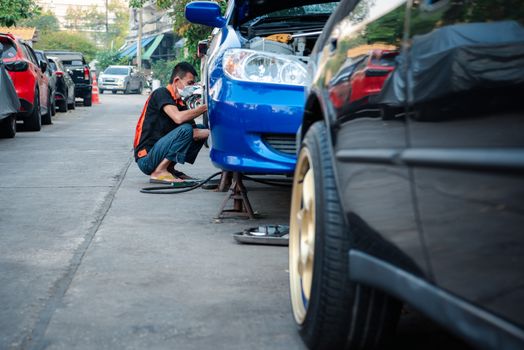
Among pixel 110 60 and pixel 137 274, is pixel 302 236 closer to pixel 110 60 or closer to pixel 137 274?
pixel 137 274

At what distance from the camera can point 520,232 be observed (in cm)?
171

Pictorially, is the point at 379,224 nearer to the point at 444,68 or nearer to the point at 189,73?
the point at 444,68

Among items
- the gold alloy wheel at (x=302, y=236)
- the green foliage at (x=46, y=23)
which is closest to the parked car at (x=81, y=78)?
the gold alloy wheel at (x=302, y=236)

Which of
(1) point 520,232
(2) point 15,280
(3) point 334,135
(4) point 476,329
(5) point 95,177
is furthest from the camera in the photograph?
(5) point 95,177

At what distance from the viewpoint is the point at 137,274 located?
4.46m

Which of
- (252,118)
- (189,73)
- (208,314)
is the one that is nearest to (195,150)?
(189,73)

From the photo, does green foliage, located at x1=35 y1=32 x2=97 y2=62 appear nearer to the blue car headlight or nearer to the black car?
the blue car headlight

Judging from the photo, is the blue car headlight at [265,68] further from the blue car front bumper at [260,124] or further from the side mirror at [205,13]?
the side mirror at [205,13]

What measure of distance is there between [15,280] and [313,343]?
1874mm

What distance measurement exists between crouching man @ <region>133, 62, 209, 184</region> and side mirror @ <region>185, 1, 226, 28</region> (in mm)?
1058

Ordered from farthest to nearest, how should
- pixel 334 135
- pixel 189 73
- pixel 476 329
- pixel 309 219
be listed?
pixel 189 73
pixel 309 219
pixel 334 135
pixel 476 329

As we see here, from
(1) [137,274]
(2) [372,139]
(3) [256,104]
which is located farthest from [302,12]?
(2) [372,139]

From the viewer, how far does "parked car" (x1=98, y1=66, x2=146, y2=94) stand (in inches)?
1870

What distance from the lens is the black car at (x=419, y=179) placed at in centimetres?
179
